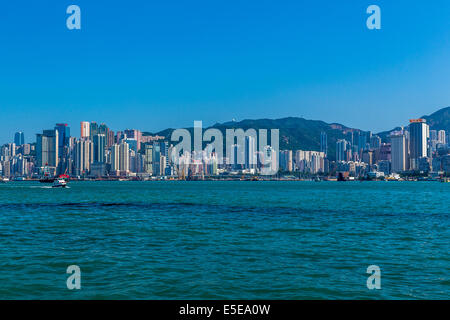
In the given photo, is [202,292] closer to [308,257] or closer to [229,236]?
[308,257]

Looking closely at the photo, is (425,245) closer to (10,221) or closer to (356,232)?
(356,232)

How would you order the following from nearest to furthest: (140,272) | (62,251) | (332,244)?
(140,272) < (62,251) < (332,244)

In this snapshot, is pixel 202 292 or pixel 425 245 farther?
pixel 425 245
